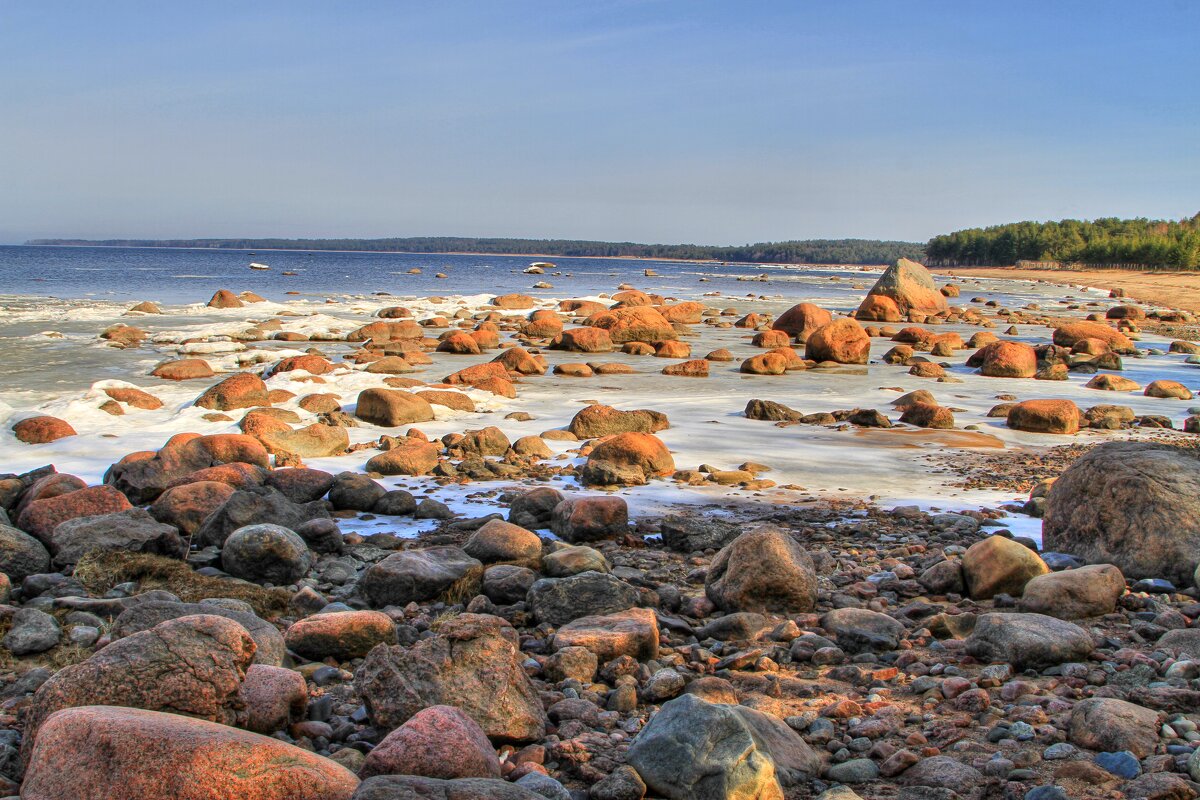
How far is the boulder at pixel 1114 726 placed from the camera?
11.8ft

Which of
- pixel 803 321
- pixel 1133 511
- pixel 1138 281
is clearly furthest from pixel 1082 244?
pixel 1133 511

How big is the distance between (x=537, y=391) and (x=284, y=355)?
7.78 m

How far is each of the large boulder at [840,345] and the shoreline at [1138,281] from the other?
1218 inches

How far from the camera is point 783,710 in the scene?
417 centimetres

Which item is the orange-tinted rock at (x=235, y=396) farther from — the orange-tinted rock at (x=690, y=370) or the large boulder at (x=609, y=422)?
the orange-tinted rock at (x=690, y=370)

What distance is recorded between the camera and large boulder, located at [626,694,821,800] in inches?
128

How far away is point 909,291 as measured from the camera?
131 feet

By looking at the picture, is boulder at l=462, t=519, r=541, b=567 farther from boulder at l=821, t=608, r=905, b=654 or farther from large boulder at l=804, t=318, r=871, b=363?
large boulder at l=804, t=318, r=871, b=363

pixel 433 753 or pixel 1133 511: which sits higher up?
pixel 1133 511

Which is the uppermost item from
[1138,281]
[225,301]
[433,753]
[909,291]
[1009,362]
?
[1138,281]

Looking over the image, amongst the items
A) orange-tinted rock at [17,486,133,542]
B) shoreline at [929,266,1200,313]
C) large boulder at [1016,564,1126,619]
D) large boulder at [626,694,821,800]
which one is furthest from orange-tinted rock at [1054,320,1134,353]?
shoreline at [929,266,1200,313]

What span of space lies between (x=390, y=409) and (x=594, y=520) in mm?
6202

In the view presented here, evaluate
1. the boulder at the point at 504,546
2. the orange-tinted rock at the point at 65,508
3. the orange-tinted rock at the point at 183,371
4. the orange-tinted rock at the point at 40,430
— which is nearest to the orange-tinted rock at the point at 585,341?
the orange-tinted rock at the point at 183,371

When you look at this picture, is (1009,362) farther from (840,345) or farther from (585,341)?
(585,341)
